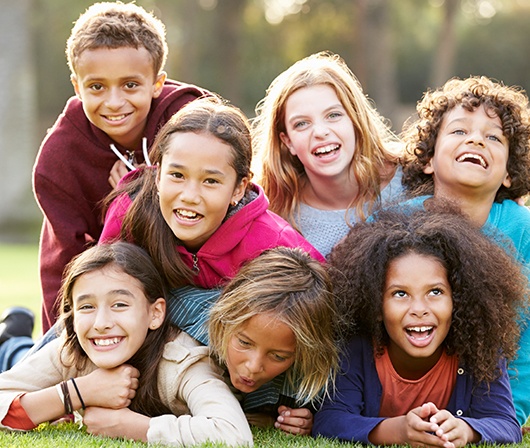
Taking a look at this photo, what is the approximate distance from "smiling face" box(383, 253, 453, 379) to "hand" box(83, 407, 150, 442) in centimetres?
104

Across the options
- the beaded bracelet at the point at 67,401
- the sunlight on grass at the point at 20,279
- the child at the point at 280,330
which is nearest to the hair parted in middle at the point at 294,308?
the child at the point at 280,330

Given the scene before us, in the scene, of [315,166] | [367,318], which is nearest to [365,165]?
[315,166]

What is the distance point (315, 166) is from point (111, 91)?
1.09m

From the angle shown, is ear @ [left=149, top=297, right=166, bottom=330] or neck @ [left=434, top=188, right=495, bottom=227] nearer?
ear @ [left=149, top=297, right=166, bottom=330]

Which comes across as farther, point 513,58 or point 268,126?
point 513,58

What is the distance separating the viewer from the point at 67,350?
3.80 meters

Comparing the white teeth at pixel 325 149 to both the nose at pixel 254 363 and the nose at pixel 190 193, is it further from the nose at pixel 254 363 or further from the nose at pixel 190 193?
the nose at pixel 254 363

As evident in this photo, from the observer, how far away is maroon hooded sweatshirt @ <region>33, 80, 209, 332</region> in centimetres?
468

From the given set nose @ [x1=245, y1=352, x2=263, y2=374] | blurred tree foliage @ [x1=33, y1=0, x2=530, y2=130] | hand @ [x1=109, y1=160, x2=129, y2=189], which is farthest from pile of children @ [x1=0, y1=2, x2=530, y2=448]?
blurred tree foliage @ [x1=33, y1=0, x2=530, y2=130]

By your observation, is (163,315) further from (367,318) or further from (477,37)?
(477,37)

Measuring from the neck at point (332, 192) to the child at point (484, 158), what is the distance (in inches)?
14.6

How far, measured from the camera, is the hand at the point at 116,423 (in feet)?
11.3

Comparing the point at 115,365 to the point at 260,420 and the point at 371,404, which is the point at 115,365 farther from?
the point at 371,404

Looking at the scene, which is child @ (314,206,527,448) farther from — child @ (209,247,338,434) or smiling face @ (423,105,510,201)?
smiling face @ (423,105,510,201)
